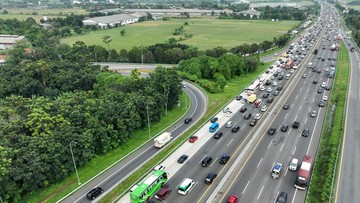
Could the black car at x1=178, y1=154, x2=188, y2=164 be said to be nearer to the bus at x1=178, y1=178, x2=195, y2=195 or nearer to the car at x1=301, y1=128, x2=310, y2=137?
the bus at x1=178, y1=178, x2=195, y2=195

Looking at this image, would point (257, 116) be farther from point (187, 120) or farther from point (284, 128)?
point (187, 120)

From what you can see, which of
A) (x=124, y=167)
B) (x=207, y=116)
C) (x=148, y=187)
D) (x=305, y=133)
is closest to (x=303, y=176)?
(x=305, y=133)

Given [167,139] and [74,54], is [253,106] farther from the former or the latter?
[74,54]

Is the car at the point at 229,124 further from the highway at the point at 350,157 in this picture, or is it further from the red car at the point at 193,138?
the highway at the point at 350,157

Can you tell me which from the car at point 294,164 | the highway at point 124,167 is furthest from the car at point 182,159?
the car at point 294,164

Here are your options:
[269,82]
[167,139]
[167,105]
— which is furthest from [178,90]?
[269,82]

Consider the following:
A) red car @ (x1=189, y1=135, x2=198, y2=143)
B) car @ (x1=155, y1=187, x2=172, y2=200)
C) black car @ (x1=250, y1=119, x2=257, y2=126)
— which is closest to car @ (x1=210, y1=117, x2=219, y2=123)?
black car @ (x1=250, y1=119, x2=257, y2=126)
